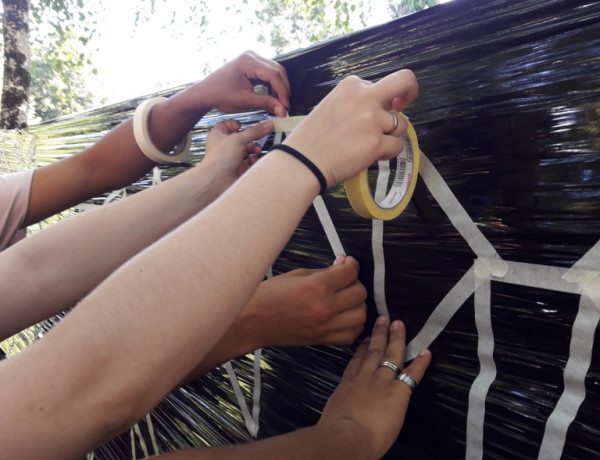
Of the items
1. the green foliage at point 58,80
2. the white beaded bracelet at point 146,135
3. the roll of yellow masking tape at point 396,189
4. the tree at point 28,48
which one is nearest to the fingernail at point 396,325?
the roll of yellow masking tape at point 396,189

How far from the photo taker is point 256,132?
890mm

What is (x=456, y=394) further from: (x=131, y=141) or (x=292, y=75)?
(x=131, y=141)

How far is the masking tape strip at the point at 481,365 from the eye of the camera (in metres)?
0.63

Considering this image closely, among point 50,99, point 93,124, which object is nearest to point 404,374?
point 93,124

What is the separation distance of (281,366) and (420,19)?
2.40ft

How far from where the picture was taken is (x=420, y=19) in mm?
639

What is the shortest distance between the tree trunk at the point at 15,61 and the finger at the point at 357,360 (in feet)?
12.2

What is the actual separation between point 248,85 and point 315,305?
1.49ft

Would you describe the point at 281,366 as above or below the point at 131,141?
below

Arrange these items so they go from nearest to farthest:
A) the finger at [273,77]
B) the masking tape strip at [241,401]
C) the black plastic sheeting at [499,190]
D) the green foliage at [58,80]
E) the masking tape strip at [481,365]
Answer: the black plastic sheeting at [499,190] < the masking tape strip at [481,365] < the finger at [273,77] < the masking tape strip at [241,401] < the green foliage at [58,80]

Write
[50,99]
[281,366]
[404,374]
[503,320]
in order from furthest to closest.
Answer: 1. [50,99]
2. [281,366]
3. [404,374]
4. [503,320]

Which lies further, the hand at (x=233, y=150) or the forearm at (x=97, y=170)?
the forearm at (x=97, y=170)

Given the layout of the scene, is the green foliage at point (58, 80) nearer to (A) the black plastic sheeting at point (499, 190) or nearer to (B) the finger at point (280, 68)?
(B) the finger at point (280, 68)

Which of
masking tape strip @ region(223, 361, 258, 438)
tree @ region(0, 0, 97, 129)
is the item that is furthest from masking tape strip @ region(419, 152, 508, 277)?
tree @ region(0, 0, 97, 129)
